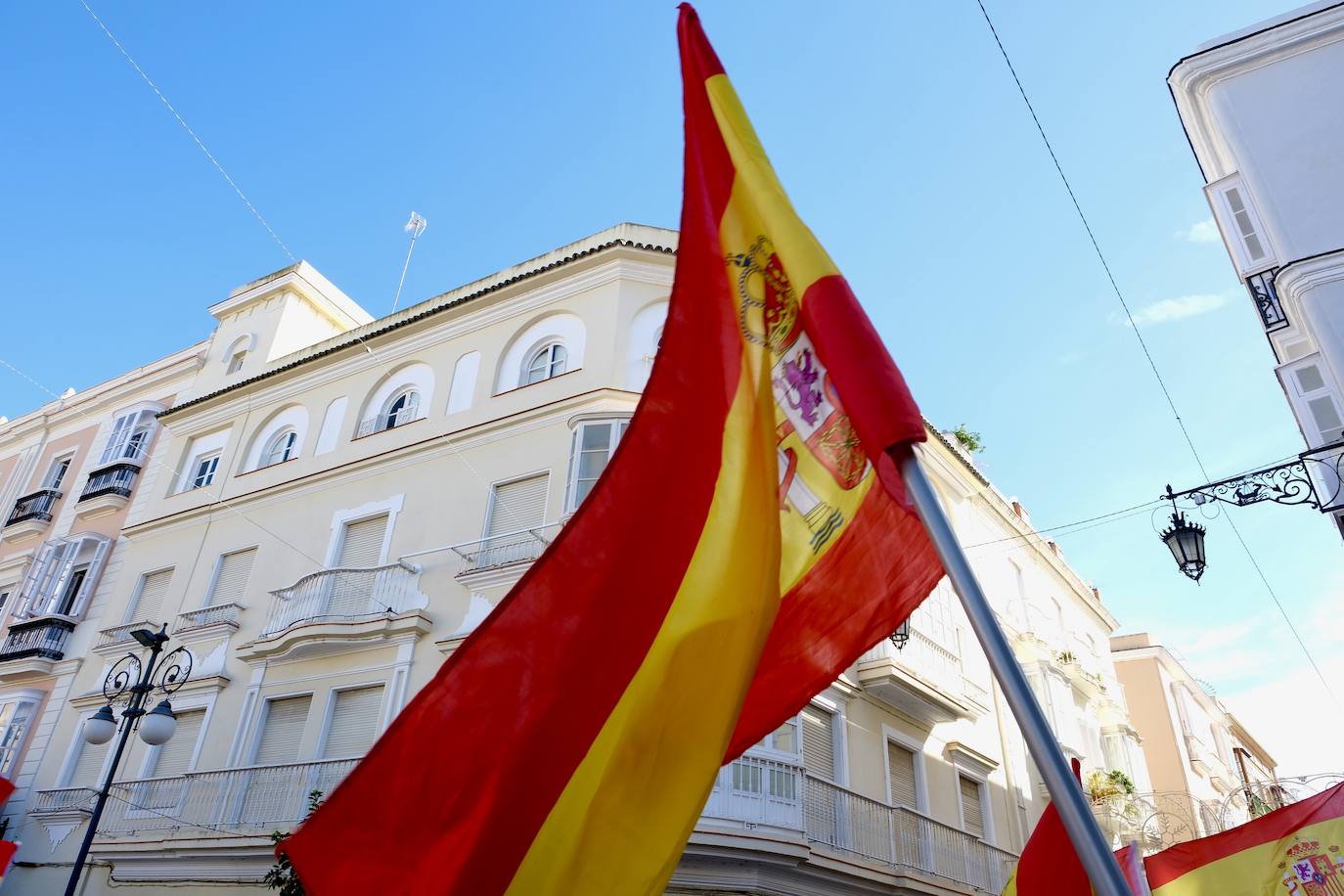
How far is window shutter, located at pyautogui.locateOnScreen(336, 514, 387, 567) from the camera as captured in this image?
15984 millimetres

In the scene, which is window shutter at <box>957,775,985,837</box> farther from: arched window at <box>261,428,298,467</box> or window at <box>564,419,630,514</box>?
arched window at <box>261,428,298,467</box>

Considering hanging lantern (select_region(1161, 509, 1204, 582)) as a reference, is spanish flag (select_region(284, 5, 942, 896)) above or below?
below

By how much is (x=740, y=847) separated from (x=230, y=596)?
11.0 m

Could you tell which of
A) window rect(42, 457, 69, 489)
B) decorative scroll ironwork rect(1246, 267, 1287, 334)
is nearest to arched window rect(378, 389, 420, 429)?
window rect(42, 457, 69, 489)

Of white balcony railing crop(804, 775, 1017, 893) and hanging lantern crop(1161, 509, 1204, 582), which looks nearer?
hanging lantern crop(1161, 509, 1204, 582)

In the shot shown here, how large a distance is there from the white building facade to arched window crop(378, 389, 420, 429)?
44.2ft

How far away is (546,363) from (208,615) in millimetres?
7709

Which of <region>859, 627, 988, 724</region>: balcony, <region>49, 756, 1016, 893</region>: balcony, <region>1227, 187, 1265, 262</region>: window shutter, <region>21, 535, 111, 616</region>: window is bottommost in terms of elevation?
<region>49, 756, 1016, 893</region>: balcony

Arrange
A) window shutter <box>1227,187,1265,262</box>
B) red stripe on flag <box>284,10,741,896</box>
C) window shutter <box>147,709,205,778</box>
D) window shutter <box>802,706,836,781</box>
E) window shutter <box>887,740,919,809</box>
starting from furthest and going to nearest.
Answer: window shutter <box>147,709,205,778</box>
window shutter <box>887,740,919,809</box>
window shutter <box>802,706,836,781</box>
window shutter <box>1227,187,1265,262</box>
red stripe on flag <box>284,10,741,896</box>

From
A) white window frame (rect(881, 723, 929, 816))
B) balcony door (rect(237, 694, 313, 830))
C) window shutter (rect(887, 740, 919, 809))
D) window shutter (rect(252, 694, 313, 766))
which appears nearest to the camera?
balcony door (rect(237, 694, 313, 830))

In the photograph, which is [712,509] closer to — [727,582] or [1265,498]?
[727,582]

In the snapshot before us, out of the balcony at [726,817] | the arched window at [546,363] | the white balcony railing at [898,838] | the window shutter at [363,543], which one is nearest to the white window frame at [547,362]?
the arched window at [546,363]

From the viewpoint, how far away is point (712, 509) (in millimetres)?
3135

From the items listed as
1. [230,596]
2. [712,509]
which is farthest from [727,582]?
[230,596]
